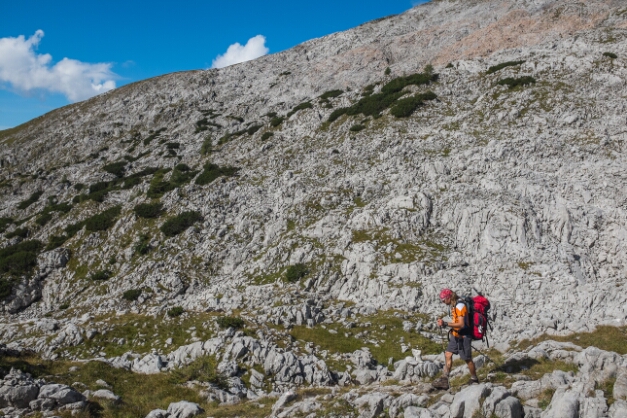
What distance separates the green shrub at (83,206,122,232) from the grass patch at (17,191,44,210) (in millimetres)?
17935

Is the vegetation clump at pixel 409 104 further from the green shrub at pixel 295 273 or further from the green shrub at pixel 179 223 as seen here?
the green shrub at pixel 179 223

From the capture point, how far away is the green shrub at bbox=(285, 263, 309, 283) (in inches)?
1144

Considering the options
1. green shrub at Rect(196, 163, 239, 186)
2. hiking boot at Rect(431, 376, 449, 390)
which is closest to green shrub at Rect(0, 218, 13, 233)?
green shrub at Rect(196, 163, 239, 186)

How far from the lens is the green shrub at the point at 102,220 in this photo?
40.2m

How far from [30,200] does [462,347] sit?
61038mm

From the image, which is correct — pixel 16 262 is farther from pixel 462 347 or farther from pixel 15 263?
pixel 462 347

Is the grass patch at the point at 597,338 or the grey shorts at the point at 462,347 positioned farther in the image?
the grass patch at the point at 597,338

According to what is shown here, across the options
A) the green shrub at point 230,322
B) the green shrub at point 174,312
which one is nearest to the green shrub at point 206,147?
the green shrub at point 174,312

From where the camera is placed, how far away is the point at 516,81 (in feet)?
135

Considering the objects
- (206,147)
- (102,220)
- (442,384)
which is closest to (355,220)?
(442,384)

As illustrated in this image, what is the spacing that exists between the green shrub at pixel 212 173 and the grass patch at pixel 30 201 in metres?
27.3

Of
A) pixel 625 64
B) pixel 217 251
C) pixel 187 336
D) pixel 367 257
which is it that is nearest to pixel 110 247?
pixel 217 251

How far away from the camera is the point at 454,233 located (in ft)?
97.3

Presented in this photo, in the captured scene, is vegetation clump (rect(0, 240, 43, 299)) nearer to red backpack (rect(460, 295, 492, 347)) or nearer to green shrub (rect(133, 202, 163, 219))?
green shrub (rect(133, 202, 163, 219))
